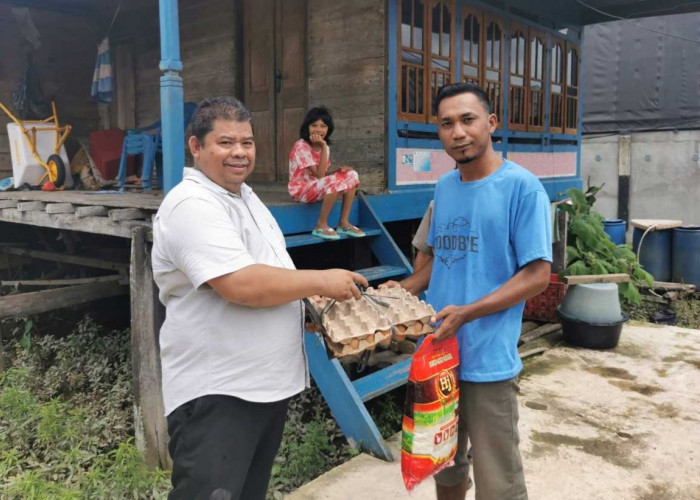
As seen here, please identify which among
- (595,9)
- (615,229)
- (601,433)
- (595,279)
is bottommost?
(601,433)

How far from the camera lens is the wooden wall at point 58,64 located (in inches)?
311

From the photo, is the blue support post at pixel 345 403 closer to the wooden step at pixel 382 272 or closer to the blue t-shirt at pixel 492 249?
the wooden step at pixel 382 272

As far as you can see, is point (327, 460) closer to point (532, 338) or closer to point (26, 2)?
point (532, 338)

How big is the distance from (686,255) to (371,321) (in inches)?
317

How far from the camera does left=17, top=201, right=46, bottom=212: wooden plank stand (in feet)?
17.7

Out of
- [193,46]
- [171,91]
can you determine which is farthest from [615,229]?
[171,91]

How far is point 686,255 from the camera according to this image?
858 centimetres

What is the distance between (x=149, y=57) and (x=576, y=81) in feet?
20.0

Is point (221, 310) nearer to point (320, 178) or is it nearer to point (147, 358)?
point (147, 358)

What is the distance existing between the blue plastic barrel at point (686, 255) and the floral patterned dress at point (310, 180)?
6.26 metres


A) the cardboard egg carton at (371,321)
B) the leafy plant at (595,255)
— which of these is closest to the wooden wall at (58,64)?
the leafy plant at (595,255)

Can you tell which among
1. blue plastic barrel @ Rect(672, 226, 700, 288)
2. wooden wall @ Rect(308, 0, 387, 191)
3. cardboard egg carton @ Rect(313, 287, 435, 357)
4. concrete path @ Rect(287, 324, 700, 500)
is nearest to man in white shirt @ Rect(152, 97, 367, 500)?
cardboard egg carton @ Rect(313, 287, 435, 357)

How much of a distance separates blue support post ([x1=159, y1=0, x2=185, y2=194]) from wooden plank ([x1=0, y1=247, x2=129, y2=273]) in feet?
8.43

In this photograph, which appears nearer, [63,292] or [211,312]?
[211,312]
